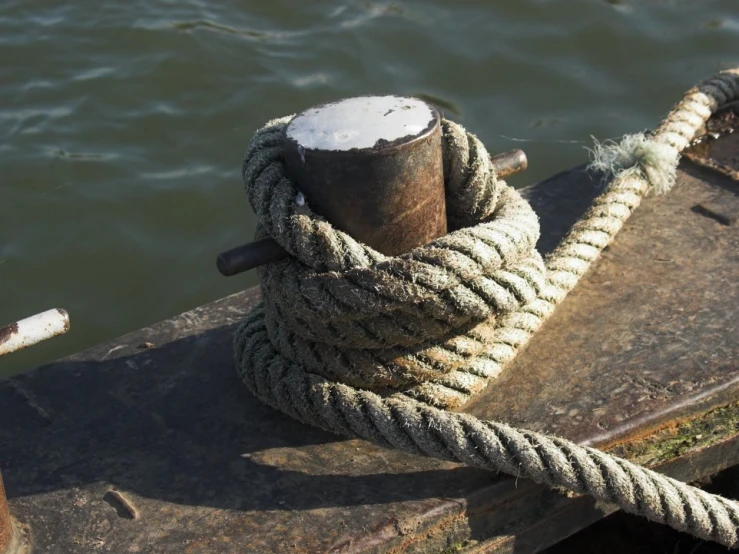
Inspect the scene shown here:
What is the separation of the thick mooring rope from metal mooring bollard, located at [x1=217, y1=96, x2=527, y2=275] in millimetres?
60

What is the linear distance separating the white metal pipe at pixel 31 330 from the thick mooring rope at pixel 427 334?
0.48 m

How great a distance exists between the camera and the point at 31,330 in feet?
5.25

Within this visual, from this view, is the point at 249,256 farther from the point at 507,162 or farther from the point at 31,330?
the point at 507,162

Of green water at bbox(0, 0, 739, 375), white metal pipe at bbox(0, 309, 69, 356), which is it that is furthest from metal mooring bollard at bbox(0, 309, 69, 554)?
green water at bbox(0, 0, 739, 375)

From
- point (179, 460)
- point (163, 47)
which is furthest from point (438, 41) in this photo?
point (179, 460)

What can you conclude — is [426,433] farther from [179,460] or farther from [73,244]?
[73,244]

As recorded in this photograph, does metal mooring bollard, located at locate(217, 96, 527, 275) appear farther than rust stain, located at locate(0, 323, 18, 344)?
Yes

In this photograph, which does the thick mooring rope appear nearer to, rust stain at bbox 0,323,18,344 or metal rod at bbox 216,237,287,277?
metal rod at bbox 216,237,287,277

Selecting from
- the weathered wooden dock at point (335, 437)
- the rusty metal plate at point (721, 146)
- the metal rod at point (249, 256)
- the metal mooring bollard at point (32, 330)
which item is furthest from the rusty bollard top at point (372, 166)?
the rusty metal plate at point (721, 146)

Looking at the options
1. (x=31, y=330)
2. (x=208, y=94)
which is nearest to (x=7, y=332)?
(x=31, y=330)

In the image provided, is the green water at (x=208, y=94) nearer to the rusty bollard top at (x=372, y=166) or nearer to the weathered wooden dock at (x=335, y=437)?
the weathered wooden dock at (x=335, y=437)

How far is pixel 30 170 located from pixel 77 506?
2.33 metres

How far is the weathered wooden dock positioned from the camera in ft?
6.07

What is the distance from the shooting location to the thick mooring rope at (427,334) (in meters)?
1.84
